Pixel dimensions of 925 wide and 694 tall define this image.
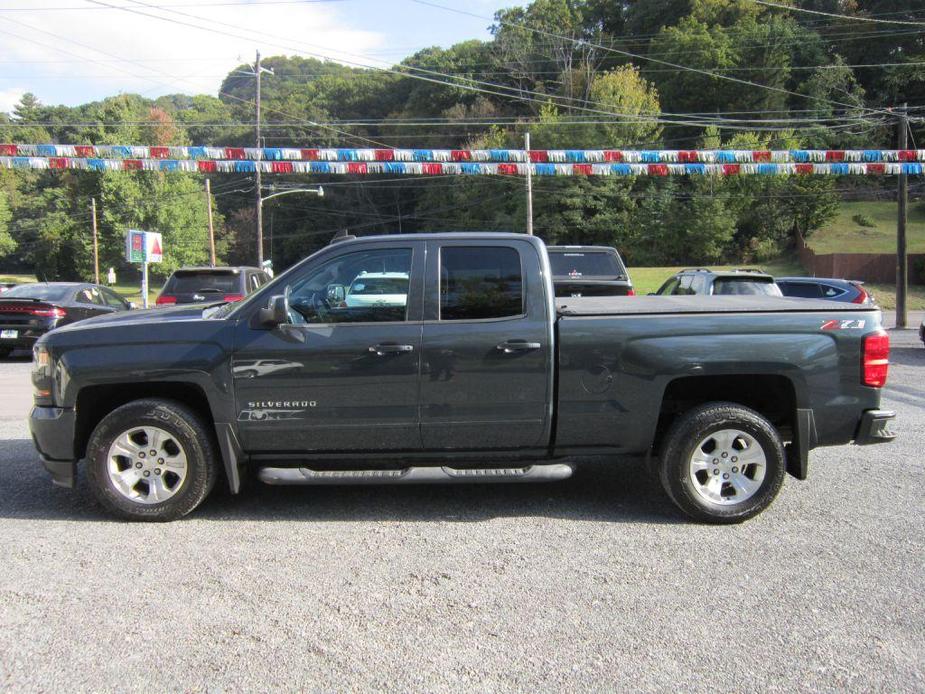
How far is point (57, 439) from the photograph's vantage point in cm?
461

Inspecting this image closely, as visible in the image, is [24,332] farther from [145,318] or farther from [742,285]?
[742,285]

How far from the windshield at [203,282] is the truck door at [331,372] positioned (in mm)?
7712

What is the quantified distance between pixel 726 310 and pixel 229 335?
10.8 feet

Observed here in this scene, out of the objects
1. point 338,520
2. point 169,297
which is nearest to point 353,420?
point 338,520

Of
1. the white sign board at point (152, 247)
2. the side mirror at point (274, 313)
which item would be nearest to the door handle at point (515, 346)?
the side mirror at point (274, 313)

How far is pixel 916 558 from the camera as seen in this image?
158 inches

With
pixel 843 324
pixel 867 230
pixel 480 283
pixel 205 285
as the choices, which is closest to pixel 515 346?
pixel 480 283

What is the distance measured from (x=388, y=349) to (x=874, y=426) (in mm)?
3256

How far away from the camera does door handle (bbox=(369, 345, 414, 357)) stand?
4480mm

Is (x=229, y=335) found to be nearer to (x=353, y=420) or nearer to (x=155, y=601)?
(x=353, y=420)

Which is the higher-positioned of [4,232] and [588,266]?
[4,232]

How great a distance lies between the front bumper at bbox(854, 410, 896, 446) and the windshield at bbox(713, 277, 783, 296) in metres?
7.04

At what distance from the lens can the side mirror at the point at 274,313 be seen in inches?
174

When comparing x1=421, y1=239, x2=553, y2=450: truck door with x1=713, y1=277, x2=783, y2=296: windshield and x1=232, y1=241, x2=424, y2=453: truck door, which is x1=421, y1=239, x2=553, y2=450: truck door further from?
x1=713, y1=277, x2=783, y2=296: windshield
